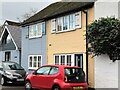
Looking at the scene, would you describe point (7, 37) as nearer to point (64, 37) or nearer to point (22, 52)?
point (22, 52)

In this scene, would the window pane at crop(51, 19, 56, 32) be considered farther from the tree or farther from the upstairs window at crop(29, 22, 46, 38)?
the tree

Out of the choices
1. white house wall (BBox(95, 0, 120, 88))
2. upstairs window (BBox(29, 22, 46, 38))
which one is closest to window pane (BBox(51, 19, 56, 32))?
upstairs window (BBox(29, 22, 46, 38))

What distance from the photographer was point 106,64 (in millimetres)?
16344

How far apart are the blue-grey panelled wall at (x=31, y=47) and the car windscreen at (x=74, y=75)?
8.86 m

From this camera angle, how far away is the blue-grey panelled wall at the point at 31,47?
77.0 feet

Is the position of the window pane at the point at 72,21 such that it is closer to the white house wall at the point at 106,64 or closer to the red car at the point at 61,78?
the white house wall at the point at 106,64

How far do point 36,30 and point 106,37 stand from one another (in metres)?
10.9

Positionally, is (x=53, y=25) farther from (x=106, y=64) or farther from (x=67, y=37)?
(x=106, y=64)

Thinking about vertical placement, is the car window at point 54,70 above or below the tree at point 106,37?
below

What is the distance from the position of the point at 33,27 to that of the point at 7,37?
740 centimetres

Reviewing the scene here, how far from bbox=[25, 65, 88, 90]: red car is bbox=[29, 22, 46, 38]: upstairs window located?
843 cm

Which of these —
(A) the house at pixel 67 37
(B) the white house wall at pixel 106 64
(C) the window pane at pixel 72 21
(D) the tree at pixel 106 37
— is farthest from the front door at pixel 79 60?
(D) the tree at pixel 106 37

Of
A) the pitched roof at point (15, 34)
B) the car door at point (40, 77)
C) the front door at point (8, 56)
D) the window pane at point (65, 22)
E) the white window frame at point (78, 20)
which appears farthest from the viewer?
the front door at point (8, 56)

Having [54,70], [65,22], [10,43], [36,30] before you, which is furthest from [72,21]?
[10,43]
